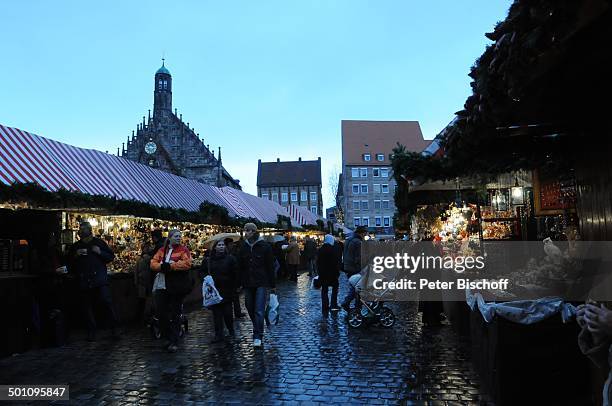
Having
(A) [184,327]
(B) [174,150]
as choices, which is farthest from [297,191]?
(A) [184,327]

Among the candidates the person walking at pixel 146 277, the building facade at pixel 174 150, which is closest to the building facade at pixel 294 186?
the building facade at pixel 174 150

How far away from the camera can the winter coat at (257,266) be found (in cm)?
718

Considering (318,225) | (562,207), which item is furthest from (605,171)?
(318,225)

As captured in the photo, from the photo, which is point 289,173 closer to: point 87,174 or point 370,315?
point 87,174

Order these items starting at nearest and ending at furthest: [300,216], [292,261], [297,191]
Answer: [292,261]
[300,216]
[297,191]

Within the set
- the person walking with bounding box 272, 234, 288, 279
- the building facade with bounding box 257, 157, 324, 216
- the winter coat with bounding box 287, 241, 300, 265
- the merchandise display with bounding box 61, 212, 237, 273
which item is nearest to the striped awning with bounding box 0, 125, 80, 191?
the merchandise display with bounding box 61, 212, 237, 273

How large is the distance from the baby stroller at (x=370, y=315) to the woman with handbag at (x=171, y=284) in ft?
10.1

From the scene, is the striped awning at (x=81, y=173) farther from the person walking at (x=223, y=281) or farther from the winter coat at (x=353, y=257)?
the winter coat at (x=353, y=257)

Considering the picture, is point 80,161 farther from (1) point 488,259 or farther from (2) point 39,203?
(1) point 488,259

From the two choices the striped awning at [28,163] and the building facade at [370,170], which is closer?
the striped awning at [28,163]

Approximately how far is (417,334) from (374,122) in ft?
229

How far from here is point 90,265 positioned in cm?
821

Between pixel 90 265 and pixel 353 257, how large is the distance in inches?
195

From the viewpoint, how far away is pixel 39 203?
8.69 m
